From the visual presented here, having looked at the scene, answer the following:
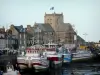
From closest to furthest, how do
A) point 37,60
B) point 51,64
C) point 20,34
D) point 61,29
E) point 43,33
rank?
point 37,60, point 51,64, point 20,34, point 43,33, point 61,29

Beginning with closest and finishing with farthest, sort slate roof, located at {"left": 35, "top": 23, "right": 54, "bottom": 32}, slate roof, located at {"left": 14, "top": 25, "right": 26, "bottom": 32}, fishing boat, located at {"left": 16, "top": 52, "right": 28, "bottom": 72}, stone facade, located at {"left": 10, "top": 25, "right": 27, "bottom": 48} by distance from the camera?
fishing boat, located at {"left": 16, "top": 52, "right": 28, "bottom": 72} → stone facade, located at {"left": 10, "top": 25, "right": 27, "bottom": 48} → slate roof, located at {"left": 14, "top": 25, "right": 26, "bottom": 32} → slate roof, located at {"left": 35, "top": 23, "right": 54, "bottom": 32}

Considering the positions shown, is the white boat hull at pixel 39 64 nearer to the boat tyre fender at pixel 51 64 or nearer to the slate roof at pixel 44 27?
the boat tyre fender at pixel 51 64

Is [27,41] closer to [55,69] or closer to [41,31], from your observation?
[41,31]

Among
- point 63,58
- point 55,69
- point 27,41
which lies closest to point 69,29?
point 27,41

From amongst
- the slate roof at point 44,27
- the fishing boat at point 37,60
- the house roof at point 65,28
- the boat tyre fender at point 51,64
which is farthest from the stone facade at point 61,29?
the fishing boat at point 37,60

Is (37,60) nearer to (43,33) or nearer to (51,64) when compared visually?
(51,64)

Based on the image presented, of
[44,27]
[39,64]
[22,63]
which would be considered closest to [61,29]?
[44,27]

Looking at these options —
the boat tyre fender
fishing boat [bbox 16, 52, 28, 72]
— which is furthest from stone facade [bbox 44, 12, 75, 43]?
fishing boat [bbox 16, 52, 28, 72]

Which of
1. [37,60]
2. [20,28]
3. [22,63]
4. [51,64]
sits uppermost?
[20,28]

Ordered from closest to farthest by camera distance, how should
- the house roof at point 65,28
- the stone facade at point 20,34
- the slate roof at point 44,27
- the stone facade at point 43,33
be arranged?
the stone facade at point 20,34, the stone facade at point 43,33, the slate roof at point 44,27, the house roof at point 65,28

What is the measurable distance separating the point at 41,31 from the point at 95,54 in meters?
33.7

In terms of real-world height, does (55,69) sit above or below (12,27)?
below

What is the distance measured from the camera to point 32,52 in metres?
61.0

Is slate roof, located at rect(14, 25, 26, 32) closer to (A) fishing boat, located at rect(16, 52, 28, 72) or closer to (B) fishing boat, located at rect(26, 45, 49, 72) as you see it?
(B) fishing boat, located at rect(26, 45, 49, 72)
